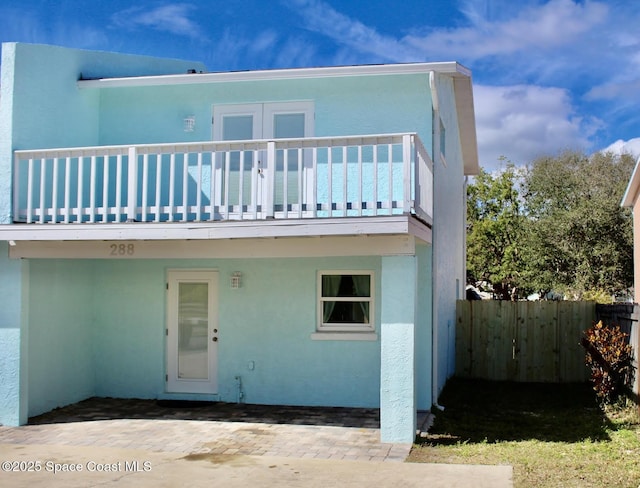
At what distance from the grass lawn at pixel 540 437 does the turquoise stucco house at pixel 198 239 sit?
815mm

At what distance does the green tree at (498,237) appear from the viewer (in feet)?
119

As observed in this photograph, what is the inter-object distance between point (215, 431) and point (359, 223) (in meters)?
3.70

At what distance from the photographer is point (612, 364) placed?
1148 centimetres

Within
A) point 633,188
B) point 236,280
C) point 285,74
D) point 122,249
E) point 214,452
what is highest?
point 285,74

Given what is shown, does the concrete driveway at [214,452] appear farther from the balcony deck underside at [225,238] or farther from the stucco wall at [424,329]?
the balcony deck underside at [225,238]

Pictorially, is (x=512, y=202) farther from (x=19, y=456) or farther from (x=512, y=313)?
(x=19, y=456)

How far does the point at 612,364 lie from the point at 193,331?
Result: 23.4ft

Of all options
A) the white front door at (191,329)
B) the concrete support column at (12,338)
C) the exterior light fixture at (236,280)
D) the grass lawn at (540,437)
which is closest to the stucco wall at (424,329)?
the grass lawn at (540,437)

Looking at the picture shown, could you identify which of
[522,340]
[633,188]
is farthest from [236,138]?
[633,188]

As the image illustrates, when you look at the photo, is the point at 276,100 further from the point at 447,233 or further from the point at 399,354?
the point at 399,354

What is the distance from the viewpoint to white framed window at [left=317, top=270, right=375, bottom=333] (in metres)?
11.7

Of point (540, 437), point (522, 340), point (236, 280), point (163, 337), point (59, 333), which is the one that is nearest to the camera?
point (540, 437)

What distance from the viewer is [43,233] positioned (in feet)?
32.3

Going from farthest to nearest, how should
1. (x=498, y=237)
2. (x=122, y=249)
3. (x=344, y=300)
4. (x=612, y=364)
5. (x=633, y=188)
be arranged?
1. (x=498, y=237)
2. (x=633, y=188)
3. (x=344, y=300)
4. (x=612, y=364)
5. (x=122, y=249)
